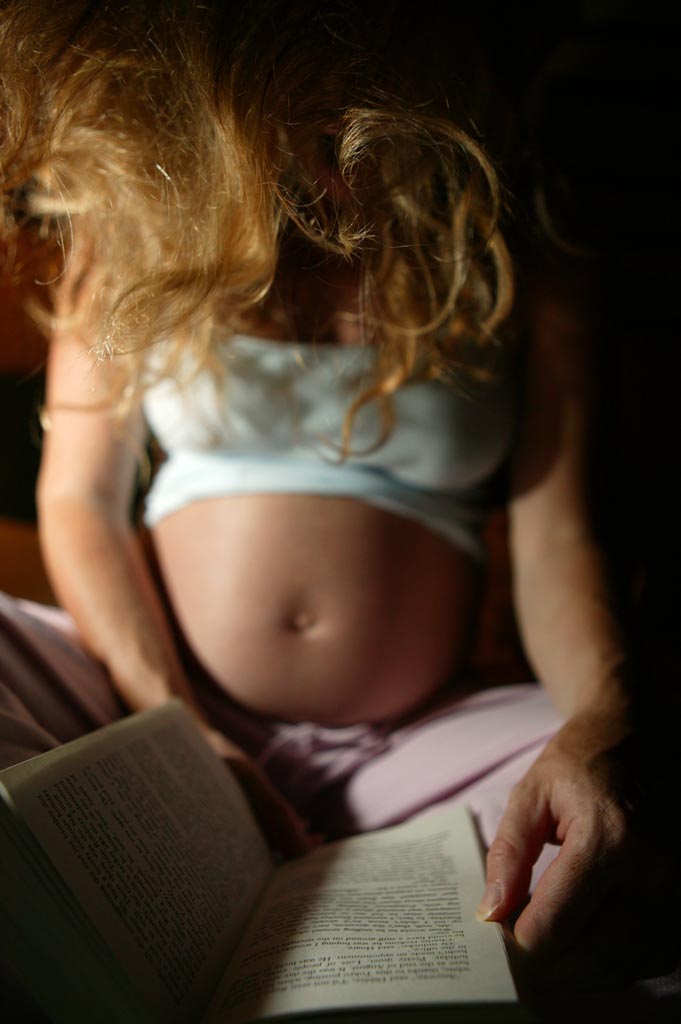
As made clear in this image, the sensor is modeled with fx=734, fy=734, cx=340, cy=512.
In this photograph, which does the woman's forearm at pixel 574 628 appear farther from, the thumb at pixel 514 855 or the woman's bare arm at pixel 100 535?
the woman's bare arm at pixel 100 535

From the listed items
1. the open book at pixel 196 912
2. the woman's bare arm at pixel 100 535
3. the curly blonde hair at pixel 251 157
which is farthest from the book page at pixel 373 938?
the curly blonde hair at pixel 251 157

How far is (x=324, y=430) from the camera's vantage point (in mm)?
727

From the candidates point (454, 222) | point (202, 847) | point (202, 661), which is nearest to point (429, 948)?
point (202, 847)

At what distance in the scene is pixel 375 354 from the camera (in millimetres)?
696

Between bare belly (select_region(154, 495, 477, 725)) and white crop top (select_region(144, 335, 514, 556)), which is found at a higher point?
white crop top (select_region(144, 335, 514, 556))

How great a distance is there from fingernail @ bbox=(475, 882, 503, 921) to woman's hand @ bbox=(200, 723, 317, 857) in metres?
0.22

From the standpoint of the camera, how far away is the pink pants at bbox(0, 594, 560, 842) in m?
0.57

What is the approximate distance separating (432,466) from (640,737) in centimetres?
32

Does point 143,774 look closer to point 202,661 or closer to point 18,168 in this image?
point 202,661

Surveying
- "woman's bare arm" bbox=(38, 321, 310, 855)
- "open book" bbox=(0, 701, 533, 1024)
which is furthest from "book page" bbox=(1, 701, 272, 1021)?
"woman's bare arm" bbox=(38, 321, 310, 855)

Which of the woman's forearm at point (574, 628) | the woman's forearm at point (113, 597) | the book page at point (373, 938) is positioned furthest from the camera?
the woman's forearm at point (113, 597)

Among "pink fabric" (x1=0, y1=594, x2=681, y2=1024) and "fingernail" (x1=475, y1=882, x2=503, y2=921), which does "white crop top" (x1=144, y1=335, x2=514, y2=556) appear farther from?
"fingernail" (x1=475, y1=882, x2=503, y2=921)

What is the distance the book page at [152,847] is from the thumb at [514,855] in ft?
0.54

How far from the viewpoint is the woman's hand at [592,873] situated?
415 mm
